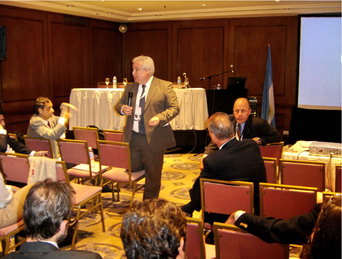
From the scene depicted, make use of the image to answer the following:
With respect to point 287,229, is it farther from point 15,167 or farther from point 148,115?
point 15,167

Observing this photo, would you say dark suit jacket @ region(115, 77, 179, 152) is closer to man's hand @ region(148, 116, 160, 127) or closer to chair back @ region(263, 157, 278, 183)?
man's hand @ region(148, 116, 160, 127)

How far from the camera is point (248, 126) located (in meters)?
4.95

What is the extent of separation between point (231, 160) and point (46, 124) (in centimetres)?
271

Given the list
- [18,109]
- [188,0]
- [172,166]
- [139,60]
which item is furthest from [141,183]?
[188,0]

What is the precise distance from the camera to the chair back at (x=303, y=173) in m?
3.71

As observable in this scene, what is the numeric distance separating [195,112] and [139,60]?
371 cm

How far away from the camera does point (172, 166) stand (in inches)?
285

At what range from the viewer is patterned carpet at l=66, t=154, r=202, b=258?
13.0 feet

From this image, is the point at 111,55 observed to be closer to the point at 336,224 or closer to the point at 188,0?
the point at 188,0

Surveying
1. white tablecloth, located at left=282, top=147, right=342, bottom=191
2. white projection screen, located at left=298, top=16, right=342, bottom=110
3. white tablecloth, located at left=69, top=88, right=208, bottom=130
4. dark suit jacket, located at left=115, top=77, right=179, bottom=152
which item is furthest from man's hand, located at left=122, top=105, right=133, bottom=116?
white projection screen, located at left=298, top=16, right=342, bottom=110

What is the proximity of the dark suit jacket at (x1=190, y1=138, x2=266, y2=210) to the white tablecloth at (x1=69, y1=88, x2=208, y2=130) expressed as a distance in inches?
186

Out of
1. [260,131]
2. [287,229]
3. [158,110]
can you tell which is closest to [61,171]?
[158,110]

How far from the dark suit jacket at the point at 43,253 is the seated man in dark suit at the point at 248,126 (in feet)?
11.1

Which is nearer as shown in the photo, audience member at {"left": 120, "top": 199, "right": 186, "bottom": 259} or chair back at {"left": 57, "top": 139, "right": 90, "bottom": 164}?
audience member at {"left": 120, "top": 199, "right": 186, "bottom": 259}
